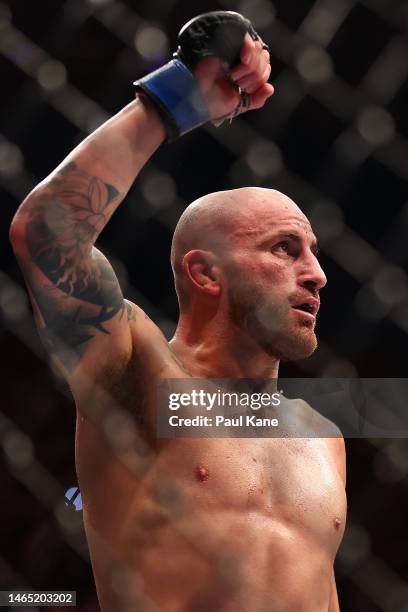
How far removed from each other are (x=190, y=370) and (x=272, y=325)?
0.17 meters

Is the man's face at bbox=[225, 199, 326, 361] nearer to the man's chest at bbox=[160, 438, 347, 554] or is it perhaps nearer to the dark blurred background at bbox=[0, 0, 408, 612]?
the man's chest at bbox=[160, 438, 347, 554]

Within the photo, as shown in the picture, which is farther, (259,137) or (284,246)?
(259,137)

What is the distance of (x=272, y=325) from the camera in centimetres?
166

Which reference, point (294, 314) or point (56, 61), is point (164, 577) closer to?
point (294, 314)

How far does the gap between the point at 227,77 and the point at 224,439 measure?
594 millimetres

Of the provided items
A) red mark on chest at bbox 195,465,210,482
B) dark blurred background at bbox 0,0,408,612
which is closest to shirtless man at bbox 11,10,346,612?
red mark on chest at bbox 195,465,210,482

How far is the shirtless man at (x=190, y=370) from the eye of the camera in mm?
1339

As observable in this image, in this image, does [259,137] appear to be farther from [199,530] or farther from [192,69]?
[199,530]

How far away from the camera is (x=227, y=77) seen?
1382 millimetres

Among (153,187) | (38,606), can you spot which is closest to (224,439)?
(153,187)

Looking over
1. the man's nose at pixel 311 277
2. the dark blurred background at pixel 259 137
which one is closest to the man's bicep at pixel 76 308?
the man's nose at pixel 311 277

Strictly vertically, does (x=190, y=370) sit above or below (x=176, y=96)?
below

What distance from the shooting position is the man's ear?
1717mm

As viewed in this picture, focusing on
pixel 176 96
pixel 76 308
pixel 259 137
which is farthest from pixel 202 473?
pixel 259 137
